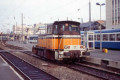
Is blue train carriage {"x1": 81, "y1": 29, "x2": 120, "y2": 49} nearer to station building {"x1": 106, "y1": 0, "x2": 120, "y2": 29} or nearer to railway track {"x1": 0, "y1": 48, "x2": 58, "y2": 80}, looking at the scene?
railway track {"x1": 0, "y1": 48, "x2": 58, "y2": 80}

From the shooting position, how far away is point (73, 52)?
14289 mm

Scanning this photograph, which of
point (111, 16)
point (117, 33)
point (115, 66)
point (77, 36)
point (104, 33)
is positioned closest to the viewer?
point (115, 66)

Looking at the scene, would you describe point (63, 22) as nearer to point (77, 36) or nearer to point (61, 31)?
point (61, 31)

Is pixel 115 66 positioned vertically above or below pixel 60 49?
below

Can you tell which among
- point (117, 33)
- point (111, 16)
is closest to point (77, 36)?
point (117, 33)

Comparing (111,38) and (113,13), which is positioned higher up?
(113,13)

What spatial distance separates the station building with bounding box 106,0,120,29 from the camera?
42812 mm

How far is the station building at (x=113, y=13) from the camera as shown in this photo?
140 feet

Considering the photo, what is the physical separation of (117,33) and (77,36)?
1075 centimetres

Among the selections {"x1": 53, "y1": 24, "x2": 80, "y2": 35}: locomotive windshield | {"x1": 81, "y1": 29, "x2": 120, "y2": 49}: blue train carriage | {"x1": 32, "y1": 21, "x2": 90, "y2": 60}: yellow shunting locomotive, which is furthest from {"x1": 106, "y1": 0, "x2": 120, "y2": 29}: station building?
{"x1": 32, "y1": 21, "x2": 90, "y2": 60}: yellow shunting locomotive

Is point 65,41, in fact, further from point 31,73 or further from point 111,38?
point 111,38

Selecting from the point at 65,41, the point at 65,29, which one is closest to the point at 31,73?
the point at 65,41

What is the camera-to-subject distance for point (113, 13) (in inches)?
1741

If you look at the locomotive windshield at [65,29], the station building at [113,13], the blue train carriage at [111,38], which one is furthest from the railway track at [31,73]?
the station building at [113,13]
